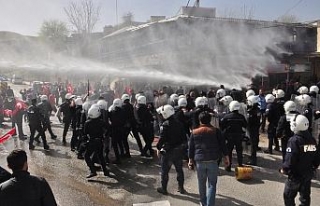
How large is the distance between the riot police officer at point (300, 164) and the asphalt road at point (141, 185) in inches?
54.0

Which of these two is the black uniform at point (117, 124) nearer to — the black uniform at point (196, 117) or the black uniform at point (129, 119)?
the black uniform at point (129, 119)

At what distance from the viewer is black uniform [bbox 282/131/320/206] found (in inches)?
215

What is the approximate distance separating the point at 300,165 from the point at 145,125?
19.2 feet

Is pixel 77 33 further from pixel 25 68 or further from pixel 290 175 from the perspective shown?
pixel 290 175

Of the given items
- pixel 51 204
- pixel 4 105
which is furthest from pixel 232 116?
pixel 4 105

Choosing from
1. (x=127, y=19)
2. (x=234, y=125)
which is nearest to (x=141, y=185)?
(x=234, y=125)

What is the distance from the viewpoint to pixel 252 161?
30.8 ft

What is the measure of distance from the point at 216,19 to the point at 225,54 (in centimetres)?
240

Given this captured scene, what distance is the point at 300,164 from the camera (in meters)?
5.45

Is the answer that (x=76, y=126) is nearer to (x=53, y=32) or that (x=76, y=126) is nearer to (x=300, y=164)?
(x=300, y=164)

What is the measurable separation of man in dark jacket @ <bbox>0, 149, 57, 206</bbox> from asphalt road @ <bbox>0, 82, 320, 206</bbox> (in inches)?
143

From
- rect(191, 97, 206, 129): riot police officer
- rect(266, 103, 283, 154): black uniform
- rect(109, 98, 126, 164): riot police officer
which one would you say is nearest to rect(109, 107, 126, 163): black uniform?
rect(109, 98, 126, 164): riot police officer

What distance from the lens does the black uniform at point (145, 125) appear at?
35.0 feet

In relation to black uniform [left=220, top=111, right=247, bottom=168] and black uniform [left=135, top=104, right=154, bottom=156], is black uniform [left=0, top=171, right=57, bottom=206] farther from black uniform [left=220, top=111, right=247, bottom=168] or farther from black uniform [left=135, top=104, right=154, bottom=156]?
black uniform [left=135, top=104, right=154, bottom=156]
